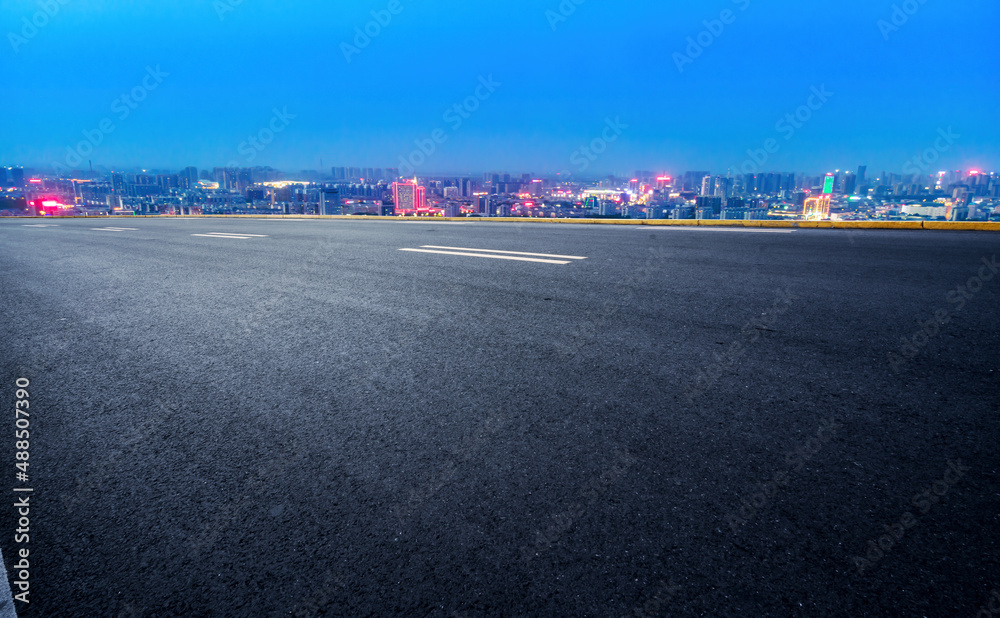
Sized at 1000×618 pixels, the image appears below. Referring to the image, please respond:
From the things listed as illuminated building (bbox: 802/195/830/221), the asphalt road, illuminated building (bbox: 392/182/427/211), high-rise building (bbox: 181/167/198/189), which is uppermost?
high-rise building (bbox: 181/167/198/189)

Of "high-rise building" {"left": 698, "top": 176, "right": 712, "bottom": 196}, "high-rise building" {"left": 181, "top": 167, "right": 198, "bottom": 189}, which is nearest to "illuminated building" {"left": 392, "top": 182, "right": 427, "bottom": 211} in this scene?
"high-rise building" {"left": 698, "top": 176, "right": 712, "bottom": 196}

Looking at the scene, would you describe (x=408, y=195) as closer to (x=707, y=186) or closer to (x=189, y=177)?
(x=707, y=186)

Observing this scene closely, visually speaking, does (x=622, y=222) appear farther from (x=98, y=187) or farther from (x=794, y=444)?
(x=98, y=187)

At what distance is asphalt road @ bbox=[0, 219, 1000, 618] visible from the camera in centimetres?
111

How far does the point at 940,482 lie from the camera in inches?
56.5

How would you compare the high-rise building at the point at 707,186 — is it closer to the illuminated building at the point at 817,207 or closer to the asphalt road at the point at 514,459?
the illuminated building at the point at 817,207

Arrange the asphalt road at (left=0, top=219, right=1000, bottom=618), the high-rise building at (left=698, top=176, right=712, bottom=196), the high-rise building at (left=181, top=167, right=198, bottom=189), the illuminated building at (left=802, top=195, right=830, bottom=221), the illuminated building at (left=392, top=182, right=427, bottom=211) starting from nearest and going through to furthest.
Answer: the asphalt road at (left=0, top=219, right=1000, bottom=618)
the illuminated building at (left=802, top=195, right=830, bottom=221)
the illuminated building at (left=392, top=182, right=427, bottom=211)
the high-rise building at (left=698, top=176, right=712, bottom=196)
the high-rise building at (left=181, top=167, right=198, bottom=189)

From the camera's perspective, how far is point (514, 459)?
1.59 metres

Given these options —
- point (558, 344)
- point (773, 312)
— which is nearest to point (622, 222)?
point (773, 312)

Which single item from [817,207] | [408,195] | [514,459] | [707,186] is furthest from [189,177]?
[514,459]

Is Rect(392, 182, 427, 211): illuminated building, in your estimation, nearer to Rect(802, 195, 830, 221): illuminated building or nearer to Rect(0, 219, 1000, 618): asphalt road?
Rect(802, 195, 830, 221): illuminated building

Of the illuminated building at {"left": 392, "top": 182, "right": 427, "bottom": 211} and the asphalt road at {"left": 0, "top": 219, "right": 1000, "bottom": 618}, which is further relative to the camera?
the illuminated building at {"left": 392, "top": 182, "right": 427, "bottom": 211}

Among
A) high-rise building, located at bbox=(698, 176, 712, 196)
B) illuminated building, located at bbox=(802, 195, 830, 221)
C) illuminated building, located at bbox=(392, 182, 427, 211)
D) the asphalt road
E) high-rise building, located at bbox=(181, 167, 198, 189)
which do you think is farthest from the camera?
high-rise building, located at bbox=(181, 167, 198, 189)

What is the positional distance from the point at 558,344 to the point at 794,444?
1.30 m
